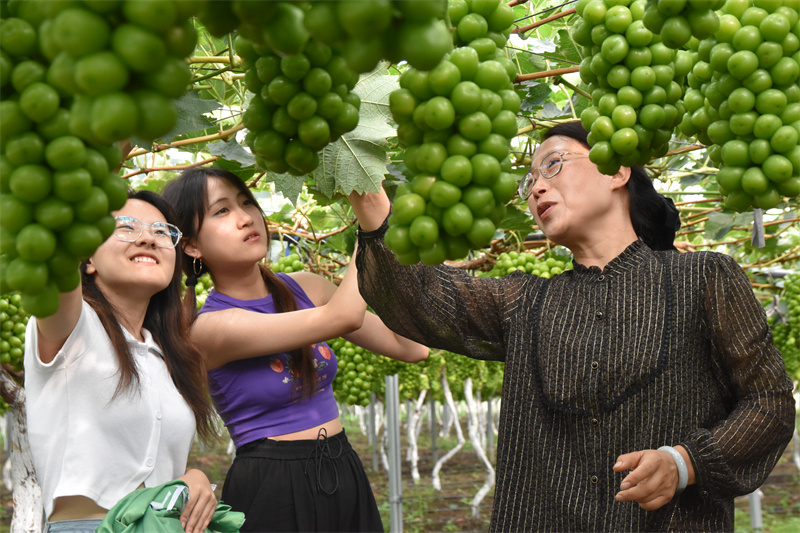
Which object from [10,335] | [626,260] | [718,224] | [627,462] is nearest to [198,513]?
[627,462]

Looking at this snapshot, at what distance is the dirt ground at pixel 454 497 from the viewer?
905 centimetres

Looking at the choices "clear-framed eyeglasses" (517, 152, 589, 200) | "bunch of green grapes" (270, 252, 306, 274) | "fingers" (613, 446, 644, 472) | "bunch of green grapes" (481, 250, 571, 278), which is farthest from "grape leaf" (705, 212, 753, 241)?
"fingers" (613, 446, 644, 472)

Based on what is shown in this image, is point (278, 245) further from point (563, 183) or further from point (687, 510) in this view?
point (687, 510)

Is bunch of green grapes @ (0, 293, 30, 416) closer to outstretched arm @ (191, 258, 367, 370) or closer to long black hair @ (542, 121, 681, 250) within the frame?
outstretched arm @ (191, 258, 367, 370)

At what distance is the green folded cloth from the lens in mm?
1312

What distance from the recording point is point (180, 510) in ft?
4.73

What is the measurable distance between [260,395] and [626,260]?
1071 millimetres

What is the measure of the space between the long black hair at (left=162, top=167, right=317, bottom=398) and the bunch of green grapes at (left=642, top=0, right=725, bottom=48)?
1431 mm

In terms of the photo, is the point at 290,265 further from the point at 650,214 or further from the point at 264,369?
the point at 650,214

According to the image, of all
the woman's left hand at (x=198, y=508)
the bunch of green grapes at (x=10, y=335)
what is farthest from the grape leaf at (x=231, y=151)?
the bunch of green grapes at (x=10, y=335)

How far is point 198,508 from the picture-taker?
4.77ft

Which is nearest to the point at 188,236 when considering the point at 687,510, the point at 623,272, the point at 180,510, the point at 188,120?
the point at 188,120

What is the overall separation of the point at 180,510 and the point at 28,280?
44.6 inches

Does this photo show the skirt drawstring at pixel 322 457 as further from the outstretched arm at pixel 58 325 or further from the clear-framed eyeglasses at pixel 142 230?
the outstretched arm at pixel 58 325
